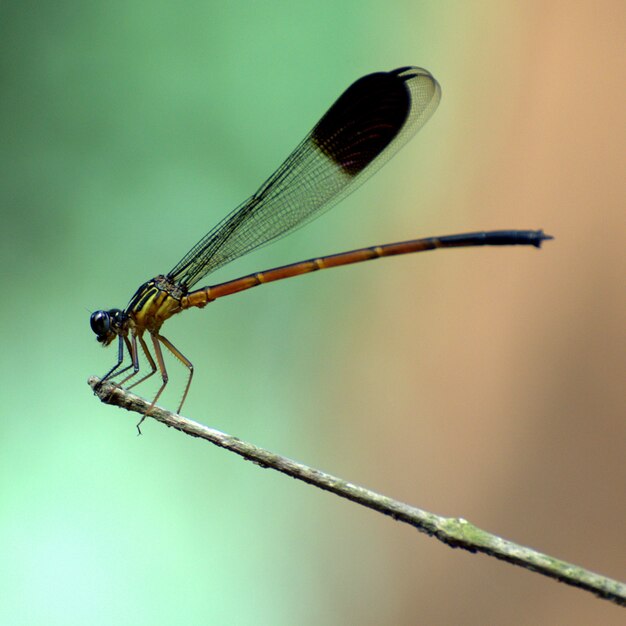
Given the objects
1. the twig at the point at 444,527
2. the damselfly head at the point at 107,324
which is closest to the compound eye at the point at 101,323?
the damselfly head at the point at 107,324

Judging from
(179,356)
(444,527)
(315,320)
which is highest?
(315,320)

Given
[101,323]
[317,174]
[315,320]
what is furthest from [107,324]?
[315,320]

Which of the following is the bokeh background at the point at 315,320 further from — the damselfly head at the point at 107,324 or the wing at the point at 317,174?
the wing at the point at 317,174

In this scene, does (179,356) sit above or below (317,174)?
below

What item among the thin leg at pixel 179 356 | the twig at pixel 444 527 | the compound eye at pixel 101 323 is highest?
the compound eye at pixel 101 323

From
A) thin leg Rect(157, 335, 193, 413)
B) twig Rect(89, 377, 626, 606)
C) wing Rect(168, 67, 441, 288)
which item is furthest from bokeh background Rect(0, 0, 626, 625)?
twig Rect(89, 377, 626, 606)

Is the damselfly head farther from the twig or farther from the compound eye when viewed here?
the twig

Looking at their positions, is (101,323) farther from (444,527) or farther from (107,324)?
(444,527)
